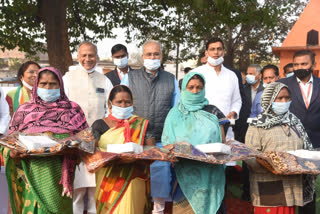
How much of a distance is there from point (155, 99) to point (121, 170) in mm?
1167

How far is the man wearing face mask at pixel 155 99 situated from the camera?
3.79m

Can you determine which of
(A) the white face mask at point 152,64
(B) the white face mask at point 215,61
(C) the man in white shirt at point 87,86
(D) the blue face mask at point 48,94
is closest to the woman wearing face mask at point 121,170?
(D) the blue face mask at point 48,94

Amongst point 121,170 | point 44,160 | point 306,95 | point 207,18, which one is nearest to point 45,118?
point 44,160

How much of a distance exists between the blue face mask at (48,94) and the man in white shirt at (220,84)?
2042 mm

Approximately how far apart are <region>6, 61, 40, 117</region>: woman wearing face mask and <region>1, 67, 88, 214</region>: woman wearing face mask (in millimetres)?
1149

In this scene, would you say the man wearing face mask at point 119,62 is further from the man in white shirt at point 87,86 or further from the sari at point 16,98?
the sari at point 16,98

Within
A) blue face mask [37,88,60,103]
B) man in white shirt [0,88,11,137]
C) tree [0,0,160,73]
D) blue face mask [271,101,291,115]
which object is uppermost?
tree [0,0,160,73]

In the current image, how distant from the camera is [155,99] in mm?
3873

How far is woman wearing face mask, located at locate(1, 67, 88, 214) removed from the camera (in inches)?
112

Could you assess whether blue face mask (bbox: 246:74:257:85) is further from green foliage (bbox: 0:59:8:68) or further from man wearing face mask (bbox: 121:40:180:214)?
green foliage (bbox: 0:59:8:68)

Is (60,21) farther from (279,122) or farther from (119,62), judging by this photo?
(279,122)

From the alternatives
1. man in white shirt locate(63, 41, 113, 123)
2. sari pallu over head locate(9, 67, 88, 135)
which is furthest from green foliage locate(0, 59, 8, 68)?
sari pallu over head locate(9, 67, 88, 135)

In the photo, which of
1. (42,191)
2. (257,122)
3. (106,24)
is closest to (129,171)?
(42,191)

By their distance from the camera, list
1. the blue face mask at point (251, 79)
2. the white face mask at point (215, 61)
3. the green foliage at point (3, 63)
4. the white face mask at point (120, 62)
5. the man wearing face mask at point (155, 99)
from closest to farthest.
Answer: the man wearing face mask at point (155, 99) < the white face mask at point (215, 61) < the white face mask at point (120, 62) < the blue face mask at point (251, 79) < the green foliage at point (3, 63)
